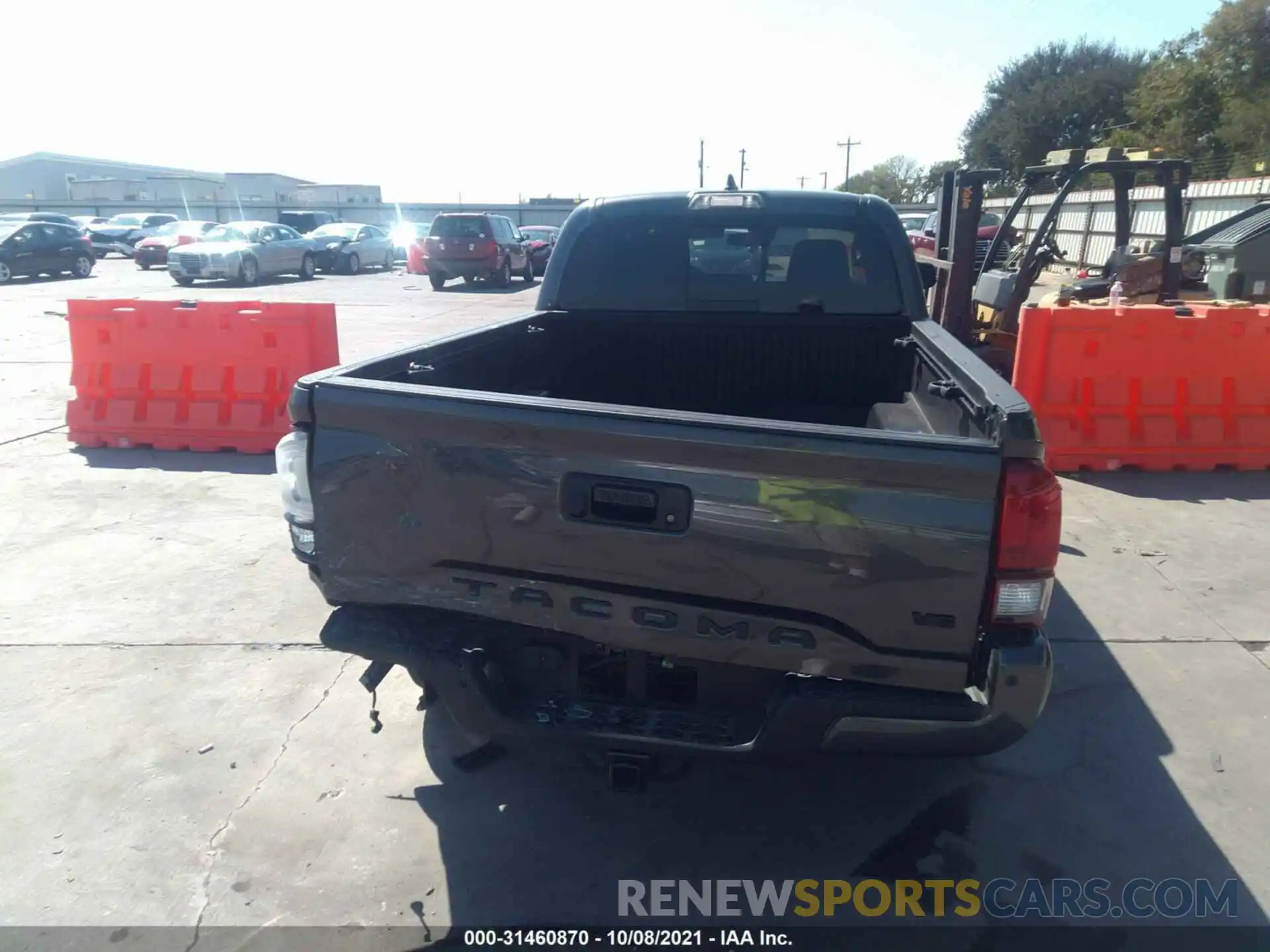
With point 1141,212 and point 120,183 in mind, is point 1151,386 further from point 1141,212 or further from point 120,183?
point 120,183

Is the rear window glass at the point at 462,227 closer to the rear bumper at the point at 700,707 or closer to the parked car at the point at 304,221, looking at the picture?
the parked car at the point at 304,221

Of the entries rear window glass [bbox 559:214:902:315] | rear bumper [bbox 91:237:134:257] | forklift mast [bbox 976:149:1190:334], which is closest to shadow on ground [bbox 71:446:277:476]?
rear window glass [bbox 559:214:902:315]

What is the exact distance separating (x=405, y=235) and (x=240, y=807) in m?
38.2

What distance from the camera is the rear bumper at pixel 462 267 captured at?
917 inches

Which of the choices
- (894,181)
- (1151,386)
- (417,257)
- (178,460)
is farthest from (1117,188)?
(894,181)

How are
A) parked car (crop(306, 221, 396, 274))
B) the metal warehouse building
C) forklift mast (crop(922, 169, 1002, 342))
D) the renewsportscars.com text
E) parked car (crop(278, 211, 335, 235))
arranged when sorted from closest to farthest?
the renewsportscars.com text → forklift mast (crop(922, 169, 1002, 342)) → parked car (crop(306, 221, 396, 274)) → parked car (crop(278, 211, 335, 235)) → the metal warehouse building

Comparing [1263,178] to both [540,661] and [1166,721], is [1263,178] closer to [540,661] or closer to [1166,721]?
[1166,721]

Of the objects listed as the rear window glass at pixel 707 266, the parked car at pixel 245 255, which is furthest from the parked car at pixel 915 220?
the rear window glass at pixel 707 266

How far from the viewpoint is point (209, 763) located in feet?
11.3

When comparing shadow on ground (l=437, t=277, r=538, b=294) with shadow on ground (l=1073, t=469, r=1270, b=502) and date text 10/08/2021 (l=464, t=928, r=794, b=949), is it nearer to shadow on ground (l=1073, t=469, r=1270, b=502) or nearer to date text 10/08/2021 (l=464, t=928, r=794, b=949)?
shadow on ground (l=1073, t=469, r=1270, b=502)

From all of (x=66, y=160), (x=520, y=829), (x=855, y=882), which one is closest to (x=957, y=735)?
(x=855, y=882)

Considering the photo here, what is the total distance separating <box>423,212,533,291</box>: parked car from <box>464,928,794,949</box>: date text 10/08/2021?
2198cm

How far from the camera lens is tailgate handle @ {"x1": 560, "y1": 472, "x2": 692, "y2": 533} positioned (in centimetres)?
237

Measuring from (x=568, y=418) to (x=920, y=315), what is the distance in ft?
8.28
